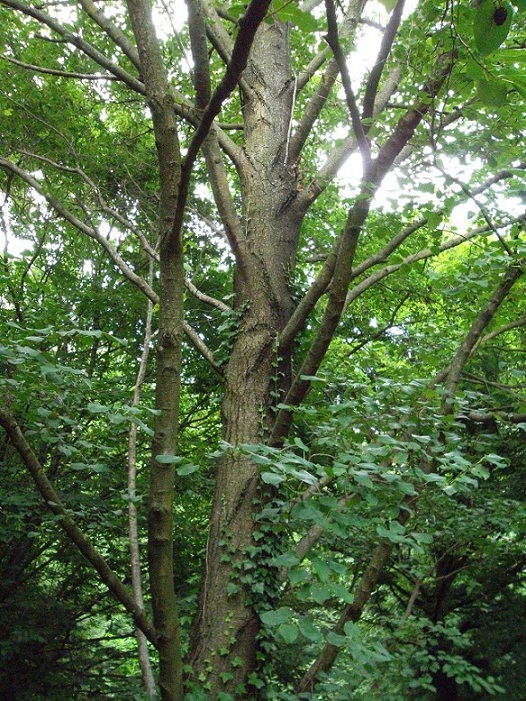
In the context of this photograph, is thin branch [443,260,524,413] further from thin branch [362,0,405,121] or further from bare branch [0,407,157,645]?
bare branch [0,407,157,645]

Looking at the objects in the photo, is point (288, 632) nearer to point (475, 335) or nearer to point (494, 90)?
point (494, 90)

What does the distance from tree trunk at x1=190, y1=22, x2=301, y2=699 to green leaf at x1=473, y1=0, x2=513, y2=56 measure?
2697 millimetres

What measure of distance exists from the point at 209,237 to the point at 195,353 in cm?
134

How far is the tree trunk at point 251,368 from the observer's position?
3035 mm

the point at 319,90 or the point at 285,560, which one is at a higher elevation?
the point at 319,90

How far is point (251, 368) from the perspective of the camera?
143 inches

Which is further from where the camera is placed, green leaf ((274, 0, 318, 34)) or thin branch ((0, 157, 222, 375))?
thin branch ((0, 157, 222, 375))

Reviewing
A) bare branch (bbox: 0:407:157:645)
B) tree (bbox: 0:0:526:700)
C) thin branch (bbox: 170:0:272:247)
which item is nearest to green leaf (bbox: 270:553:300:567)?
tree (bbox: 0:0:526:700)

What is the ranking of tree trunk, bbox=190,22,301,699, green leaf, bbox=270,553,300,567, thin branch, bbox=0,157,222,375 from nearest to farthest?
green leaf, bbox=270,553,300,567 → tree trunk, bbox=190,22,301,699 → thin branch, bbox=0,157,222,375

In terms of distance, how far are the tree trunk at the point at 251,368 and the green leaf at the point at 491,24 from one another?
270 cm

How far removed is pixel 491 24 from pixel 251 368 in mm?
2830

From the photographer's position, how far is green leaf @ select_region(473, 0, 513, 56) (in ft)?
2.85

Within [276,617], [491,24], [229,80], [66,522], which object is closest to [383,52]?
[229,80]

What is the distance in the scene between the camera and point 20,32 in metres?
6.30
